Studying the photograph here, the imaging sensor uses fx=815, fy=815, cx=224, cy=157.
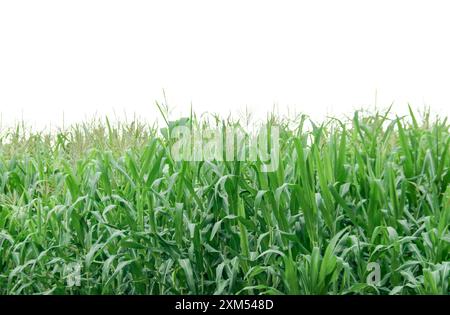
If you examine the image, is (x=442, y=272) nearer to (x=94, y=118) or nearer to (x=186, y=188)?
(x=186, y=188)

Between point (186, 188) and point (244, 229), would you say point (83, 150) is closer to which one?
point (186, 188)

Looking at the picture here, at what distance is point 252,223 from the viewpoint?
4.88 meters

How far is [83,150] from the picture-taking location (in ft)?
19.2

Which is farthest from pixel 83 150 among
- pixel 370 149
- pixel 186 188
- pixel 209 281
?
pixel 370 149

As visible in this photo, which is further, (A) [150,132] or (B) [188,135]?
(A) [150,132]

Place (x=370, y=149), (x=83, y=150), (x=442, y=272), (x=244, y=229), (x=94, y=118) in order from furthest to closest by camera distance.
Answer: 1. (x=94, y=118)
2. (x=83, y=150)
3. (x=370, y=149)
4. (x=244, y=229)
5. (x=442, y=272)

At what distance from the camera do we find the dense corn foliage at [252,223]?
4.75 meters

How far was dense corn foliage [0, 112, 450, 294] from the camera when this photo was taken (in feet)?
15.6

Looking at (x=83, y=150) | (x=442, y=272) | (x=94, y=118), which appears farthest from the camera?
(x=94, y=118)
